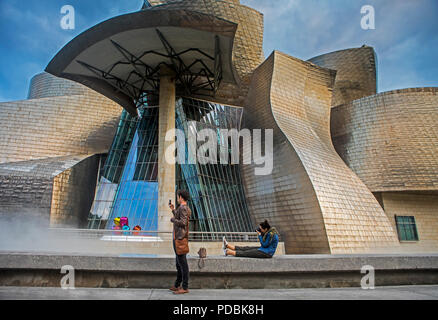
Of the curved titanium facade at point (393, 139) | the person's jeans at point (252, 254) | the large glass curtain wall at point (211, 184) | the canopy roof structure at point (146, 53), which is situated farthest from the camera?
the curved titanium facade at point (393, 139)

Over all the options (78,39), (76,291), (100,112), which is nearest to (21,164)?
(100,112)

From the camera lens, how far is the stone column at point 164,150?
15539 millimetres

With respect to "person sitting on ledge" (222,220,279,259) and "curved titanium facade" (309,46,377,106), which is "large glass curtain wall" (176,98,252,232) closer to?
"person sitting on ledge" (222,220,279,259)

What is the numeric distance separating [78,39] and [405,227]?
2204 centimetres

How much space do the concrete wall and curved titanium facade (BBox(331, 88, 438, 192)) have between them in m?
1.71

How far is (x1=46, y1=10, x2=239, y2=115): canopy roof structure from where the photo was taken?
13.4m

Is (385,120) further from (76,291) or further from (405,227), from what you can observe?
(76,291)

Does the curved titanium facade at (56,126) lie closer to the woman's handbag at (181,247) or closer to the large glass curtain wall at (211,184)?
the large glass curtain wall at (211,184)

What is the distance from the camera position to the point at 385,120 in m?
20.5

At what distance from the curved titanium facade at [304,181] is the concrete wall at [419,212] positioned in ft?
17.2

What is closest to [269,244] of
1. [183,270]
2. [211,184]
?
[183,270]

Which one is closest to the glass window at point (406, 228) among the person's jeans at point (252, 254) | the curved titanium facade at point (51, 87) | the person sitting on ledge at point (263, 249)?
the person sitting on ledge at point (263, 249)

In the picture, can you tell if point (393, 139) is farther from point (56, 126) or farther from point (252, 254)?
point (56, 126)

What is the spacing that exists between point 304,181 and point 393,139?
9.55 metres
